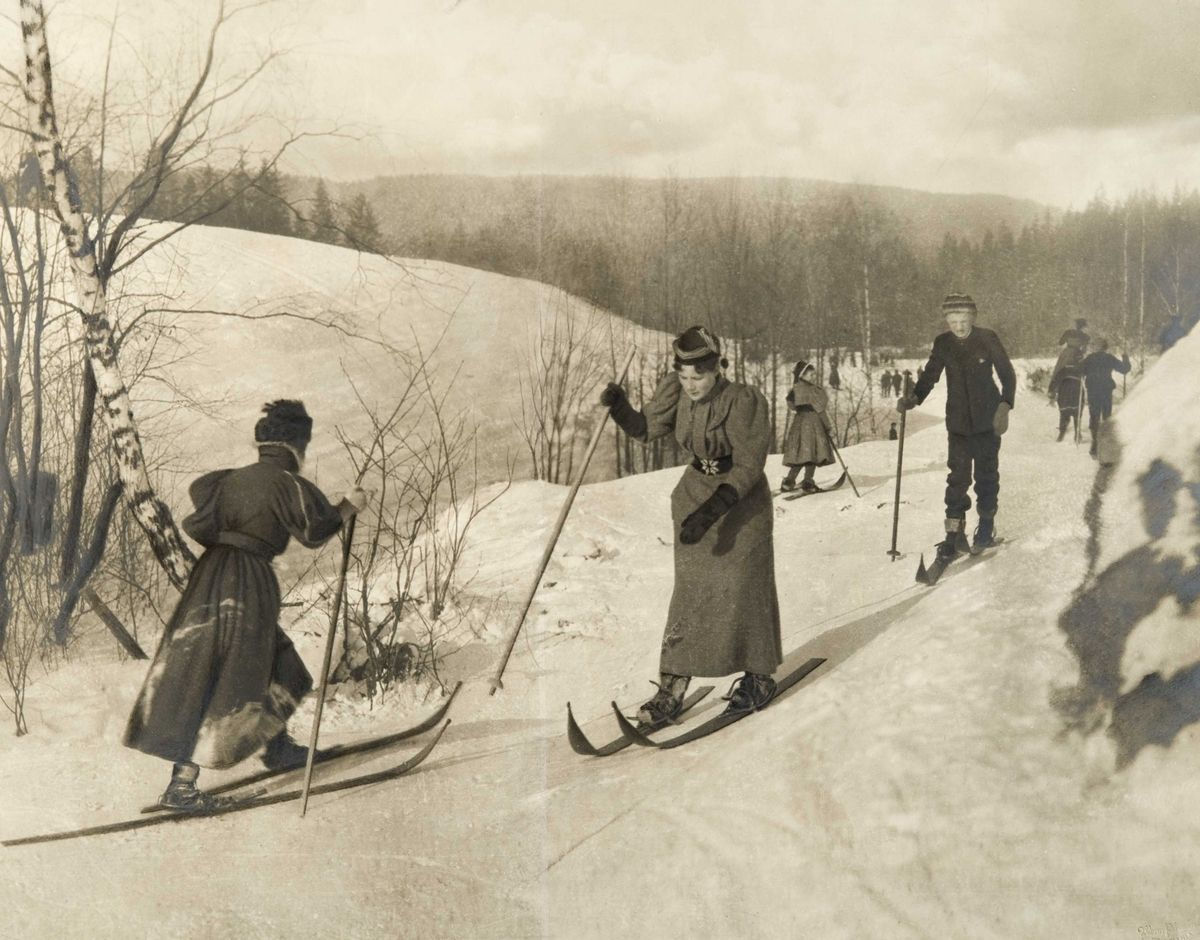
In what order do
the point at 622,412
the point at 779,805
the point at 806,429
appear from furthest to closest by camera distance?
the point at 806,429
the point at 622,412
the point at 779,805

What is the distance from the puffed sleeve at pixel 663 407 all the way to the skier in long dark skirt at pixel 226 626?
119 cm

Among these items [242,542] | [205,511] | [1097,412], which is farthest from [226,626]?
[1097,412]

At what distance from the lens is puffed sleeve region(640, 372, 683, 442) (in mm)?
4246

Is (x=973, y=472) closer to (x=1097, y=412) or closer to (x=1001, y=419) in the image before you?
(x=1001, y=419)

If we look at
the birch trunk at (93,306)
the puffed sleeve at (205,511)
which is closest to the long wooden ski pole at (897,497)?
the puffed sleeve at (205,511)

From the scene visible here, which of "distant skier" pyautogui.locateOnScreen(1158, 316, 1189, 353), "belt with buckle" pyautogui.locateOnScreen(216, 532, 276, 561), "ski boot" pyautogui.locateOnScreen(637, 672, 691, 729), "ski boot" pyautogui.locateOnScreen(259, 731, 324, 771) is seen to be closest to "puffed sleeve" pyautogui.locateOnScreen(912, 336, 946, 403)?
"distant skier" pyautogui.locateOnScreen(1158, 316, 1189, 353)

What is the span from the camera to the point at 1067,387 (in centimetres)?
437

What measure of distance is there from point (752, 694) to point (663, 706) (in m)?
0.34

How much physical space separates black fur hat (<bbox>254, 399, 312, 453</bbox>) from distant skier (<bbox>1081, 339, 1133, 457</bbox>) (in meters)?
2.92

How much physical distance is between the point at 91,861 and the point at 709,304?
3116 mm

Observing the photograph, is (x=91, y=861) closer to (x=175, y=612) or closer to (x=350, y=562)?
(x=175, y=612)

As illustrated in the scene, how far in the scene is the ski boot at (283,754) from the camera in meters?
4.02

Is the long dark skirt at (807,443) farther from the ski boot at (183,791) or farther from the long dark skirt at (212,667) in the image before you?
the ski boot at (183,791)

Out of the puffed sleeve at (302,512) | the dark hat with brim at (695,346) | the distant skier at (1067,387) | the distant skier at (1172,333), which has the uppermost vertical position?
the distant skier at (1172,333)
